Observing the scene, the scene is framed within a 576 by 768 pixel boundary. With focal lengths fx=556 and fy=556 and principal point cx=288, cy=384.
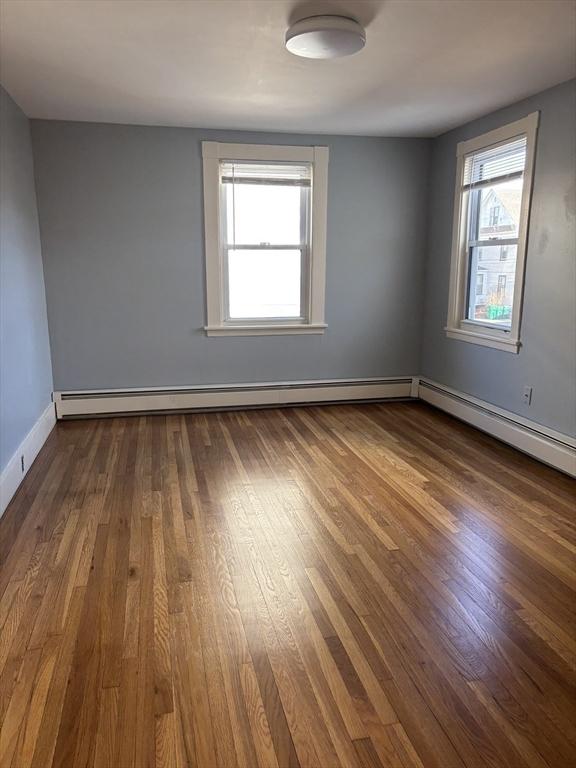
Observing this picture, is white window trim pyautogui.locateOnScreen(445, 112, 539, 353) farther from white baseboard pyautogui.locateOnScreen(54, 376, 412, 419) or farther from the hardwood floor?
the hardwood floor

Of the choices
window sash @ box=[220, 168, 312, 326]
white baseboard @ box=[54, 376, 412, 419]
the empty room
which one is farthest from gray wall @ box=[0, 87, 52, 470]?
window sash @ box=[220, 168, 312, 326]

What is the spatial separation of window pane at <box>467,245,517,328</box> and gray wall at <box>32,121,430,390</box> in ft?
2.52

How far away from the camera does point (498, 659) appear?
196cm

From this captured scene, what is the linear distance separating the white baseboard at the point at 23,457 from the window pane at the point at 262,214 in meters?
2.21

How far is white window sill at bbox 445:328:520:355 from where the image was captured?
13.5 feet

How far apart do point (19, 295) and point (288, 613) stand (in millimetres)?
2862

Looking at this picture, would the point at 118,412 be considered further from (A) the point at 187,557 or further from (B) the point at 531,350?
(B) the point at 531,350

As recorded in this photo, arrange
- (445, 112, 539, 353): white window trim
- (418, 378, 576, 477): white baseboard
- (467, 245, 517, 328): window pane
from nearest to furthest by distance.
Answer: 1. (418, 378, 576, 477): white baseboard
2. (445, 112, 539, 353): white window trim
3. (467, 245, 517, 328): window pane

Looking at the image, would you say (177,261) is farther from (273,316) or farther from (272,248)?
(273,316)

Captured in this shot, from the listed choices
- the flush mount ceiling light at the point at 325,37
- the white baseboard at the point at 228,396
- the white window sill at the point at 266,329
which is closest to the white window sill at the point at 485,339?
the white baseboard at the point at 228,396

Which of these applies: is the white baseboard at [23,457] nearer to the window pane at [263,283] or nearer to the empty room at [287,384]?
the empty room at [287,384]

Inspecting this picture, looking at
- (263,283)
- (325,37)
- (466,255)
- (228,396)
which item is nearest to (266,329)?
(263,283)

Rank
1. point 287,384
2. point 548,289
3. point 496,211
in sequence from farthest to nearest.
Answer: point 287,384
point 496,211
point 548,289

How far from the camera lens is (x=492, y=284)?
449 cm
